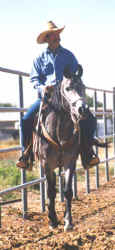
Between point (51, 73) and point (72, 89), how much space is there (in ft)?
2.15

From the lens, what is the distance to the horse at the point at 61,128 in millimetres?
4094

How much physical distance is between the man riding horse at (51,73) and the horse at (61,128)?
0.15m

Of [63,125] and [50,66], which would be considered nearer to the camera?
[63,125]

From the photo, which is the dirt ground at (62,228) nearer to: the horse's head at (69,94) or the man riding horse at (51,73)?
the man riding horse at (51,73)

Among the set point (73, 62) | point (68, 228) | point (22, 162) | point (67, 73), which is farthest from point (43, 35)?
point (68, 228)

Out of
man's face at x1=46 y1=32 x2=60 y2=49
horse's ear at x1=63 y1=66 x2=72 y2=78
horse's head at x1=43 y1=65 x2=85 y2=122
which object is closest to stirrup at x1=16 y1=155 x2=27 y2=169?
horse's head at x1=43 y1=65 x2=85 y2=122

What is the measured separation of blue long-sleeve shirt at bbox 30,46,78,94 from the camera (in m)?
4.55

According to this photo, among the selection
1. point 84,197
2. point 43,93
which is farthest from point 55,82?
point 84,197

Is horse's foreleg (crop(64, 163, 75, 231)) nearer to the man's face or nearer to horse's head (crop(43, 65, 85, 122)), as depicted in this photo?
horse's head (crop(43, 65, 85, 122))

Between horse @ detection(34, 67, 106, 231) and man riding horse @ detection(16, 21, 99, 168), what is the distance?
0.15 m

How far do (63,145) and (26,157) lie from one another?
0.66 metres

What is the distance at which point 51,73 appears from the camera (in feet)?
15.1

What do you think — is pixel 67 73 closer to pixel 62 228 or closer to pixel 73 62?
pixel 73 62

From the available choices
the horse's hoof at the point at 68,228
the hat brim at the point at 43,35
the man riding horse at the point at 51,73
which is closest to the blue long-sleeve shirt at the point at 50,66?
the man riding horse at the point at 51,73
